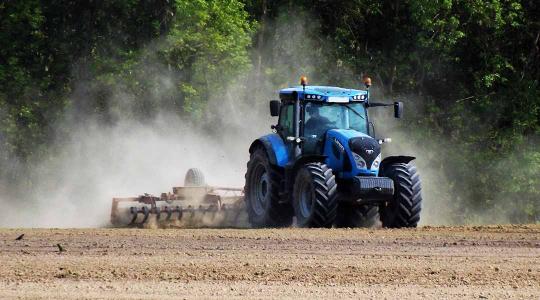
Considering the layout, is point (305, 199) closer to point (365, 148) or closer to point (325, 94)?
point (365, 148)

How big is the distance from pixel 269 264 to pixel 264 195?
24.1 feet

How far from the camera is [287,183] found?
797 inches

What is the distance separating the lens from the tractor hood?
769 inches

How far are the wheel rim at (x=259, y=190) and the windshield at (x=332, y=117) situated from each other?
1431 millimetres

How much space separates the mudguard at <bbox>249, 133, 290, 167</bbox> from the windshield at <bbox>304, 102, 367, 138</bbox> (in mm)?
502

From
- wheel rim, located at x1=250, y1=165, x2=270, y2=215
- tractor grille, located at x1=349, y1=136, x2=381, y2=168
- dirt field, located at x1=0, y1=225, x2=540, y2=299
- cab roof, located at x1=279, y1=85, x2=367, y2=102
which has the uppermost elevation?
cab roof, located at x1=279, y1=85, x2=367, y2=102

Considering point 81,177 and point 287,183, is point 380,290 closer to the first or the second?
point 287,183

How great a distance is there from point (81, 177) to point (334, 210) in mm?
12647

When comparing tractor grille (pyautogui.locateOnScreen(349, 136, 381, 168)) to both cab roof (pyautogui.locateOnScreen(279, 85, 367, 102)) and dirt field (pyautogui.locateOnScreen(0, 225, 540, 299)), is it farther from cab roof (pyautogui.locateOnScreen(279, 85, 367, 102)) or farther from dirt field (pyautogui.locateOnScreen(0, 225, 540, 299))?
dirt field (pyautogui.locateOnScreen(0, 225, 540, 299))

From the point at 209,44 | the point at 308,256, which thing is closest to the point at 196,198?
the point at 308,256

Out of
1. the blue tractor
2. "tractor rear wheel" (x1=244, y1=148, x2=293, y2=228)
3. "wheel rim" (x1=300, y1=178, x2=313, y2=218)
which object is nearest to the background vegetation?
"tractor rear wheel" (x1=244, y1=148, x2=293, y2=228)

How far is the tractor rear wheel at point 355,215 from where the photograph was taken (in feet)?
68.5

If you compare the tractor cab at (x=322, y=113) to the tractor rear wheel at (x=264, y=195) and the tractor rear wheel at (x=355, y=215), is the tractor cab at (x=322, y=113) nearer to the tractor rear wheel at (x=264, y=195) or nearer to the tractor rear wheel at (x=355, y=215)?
the tractor rear wheel at (x=264, y=195)

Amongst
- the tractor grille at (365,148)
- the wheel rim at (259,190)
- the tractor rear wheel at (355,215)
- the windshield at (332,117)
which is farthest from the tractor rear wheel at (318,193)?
the wheel rim at (259,190)
